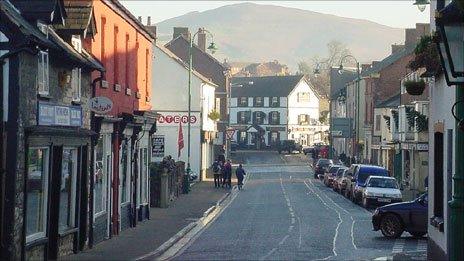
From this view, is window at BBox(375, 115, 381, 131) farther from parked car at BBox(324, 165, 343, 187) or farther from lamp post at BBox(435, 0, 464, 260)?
lamp post at BBox(435, 0, 464, 260)

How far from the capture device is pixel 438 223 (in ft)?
65.9

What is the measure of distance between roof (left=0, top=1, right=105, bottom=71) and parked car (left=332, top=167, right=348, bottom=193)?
120 ft

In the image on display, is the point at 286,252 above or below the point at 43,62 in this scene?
below

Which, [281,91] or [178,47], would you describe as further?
[281,91]

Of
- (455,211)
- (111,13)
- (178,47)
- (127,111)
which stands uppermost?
(178,47)

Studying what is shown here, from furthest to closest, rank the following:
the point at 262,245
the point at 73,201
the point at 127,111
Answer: the point at 127,111 < the point at 262,245 < the point at 73,201

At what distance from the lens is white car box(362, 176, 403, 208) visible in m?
46.0

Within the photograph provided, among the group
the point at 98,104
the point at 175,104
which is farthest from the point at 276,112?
the point at 98,104

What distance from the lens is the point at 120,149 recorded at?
29.2 metres

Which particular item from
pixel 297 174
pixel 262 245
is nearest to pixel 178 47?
pixel 297 174

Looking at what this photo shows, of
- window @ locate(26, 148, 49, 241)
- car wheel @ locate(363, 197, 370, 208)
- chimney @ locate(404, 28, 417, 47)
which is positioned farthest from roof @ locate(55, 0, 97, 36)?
chimney @ locate(404, 28, 417, 47)

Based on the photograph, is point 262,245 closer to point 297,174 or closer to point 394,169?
point 394,169

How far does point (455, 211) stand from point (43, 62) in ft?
37.7

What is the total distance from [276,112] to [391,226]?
4581 inches
